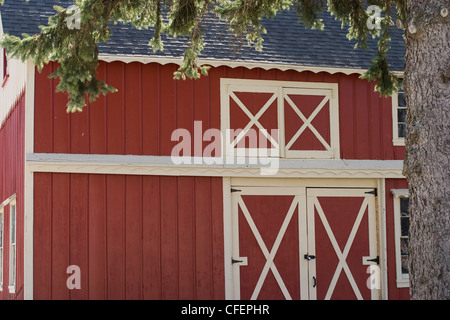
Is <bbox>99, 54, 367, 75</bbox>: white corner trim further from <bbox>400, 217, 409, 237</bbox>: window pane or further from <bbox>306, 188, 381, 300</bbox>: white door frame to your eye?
<bbox>400, 217, 409, 237</bbox>: window pane

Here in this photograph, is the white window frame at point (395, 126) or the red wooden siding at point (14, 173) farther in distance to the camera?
the white window frame at point (395, 126)

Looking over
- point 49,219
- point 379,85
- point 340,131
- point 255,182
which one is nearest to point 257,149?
point 255,182

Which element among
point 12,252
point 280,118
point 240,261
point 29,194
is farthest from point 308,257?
point 12,252

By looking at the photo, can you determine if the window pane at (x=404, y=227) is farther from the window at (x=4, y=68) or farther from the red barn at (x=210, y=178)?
the window at (x=4, y=68)

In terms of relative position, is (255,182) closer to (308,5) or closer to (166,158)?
(166,158)

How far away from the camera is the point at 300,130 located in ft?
46.7

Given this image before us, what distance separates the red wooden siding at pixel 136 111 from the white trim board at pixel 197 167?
0.48 feet

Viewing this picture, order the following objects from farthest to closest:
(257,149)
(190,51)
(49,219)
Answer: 1. (257,149)
2. (49,219)
3. (190,51)

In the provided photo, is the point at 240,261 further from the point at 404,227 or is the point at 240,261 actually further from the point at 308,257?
the point at 404,227

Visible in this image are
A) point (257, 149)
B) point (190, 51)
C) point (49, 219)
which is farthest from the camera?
point (257, 149)

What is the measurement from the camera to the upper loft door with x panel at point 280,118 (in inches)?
547

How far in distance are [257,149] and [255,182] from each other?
562 mm

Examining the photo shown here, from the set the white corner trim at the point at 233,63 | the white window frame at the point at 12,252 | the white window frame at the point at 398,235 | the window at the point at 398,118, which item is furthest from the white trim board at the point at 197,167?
the white window frame at the point at 12,252

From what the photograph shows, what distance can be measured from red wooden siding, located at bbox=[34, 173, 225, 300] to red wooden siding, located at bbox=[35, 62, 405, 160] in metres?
0.54
